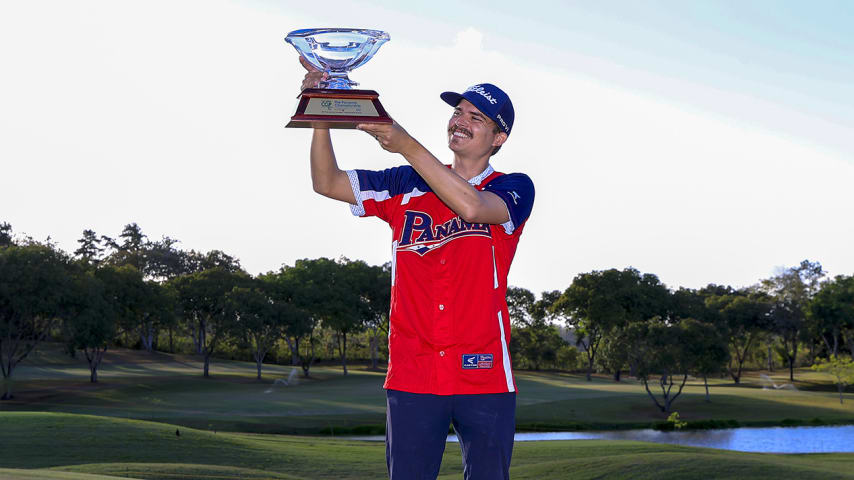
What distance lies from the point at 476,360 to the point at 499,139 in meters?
1.28

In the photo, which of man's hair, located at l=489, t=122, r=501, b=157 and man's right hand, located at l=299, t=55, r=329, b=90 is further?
man's hair, located at l=489, t=122, r=501, b=157

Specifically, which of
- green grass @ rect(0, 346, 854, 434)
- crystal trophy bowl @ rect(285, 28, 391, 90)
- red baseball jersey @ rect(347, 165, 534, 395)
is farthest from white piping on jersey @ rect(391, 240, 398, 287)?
green grass @ rect(0, 346, 854, 434)

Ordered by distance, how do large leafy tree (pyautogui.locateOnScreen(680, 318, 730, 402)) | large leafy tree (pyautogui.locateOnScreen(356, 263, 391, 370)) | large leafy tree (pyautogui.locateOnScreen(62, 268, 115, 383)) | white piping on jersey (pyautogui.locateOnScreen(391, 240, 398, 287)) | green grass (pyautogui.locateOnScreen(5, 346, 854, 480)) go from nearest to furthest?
1. white piping on jersey (pyautogui.locateOnScreen(391, 240, 398, 287))
2. green grass (pyautogui.locateOnScreen(5, 346, 854, 480))
3. large leafy tree (pyautogui.locateOnScreen(62, 268, 115, 383))
4. large leafy tree (pyautogui.locateOnScreen(680, 318, 730, 402))
5. large leafy tree (pyautogui.locateOnScreen(356, 263, 391, 370))

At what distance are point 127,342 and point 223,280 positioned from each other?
1130 inches

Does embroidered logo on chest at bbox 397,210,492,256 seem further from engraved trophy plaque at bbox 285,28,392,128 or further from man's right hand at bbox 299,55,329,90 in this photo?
man's right hand at bbox 299,55,329,90

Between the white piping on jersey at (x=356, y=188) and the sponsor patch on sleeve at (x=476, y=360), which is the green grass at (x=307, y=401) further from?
the sponsor patch on sleeve at (x=476, y=360)

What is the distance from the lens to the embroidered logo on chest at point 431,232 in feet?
15.4

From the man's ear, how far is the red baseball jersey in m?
0.23

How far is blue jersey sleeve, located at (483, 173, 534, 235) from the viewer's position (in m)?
4.56

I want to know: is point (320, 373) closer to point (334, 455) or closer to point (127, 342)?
point (127, 342)

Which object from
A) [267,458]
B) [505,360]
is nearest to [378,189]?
[505,360]

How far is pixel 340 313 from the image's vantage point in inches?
3401

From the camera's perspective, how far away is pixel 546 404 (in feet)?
203

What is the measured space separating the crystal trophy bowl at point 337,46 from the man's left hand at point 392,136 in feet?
2.15
